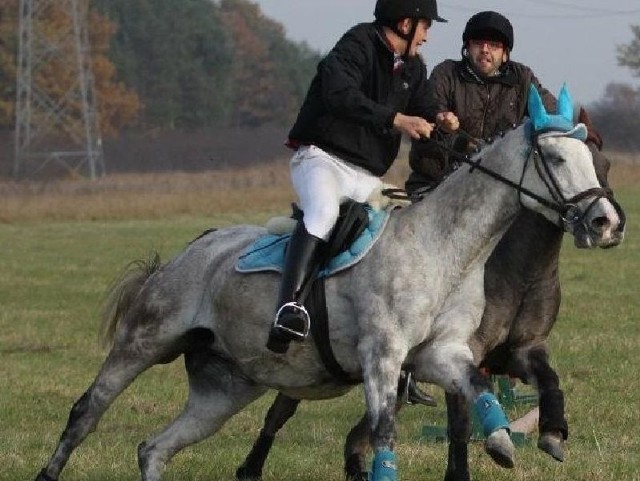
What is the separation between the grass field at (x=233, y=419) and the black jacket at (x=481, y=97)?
1924 millimetres

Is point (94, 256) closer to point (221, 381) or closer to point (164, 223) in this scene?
point (164, 223)

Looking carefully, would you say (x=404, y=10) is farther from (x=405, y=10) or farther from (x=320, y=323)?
(x=320, y=323)

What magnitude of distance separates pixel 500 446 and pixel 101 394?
8.47 ft

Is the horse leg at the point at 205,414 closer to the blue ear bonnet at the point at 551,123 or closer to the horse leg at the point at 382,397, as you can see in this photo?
the horse leg at the point at 382,397

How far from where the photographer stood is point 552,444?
7.56 metres

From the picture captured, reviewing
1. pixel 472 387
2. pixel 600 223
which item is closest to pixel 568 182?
pixel 600 223

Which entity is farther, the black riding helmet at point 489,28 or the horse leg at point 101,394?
the black riding helmet at point 489,28

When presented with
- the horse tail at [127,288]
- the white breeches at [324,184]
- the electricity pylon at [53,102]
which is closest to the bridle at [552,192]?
the white breeches at [324,184]

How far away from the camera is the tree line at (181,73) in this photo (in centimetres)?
7212

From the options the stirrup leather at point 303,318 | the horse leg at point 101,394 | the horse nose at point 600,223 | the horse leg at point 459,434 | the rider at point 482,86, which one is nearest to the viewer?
the horse nose at point 600,223

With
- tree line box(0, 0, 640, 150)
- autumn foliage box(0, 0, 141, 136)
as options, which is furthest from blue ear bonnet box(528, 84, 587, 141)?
tree line box(0, 0, 640, 150)

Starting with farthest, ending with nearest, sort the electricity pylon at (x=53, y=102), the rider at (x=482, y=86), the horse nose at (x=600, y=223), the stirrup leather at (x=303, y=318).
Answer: the electricity pylon at (x=53, y=102) < the rider at (x=482, y=86) < the stirrup leather at (x=303, y=318) < the horse nose at (x=600, y=223)

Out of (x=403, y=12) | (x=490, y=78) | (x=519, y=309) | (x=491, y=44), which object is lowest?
(x=519, y=309)

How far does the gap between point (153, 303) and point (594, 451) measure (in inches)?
117
